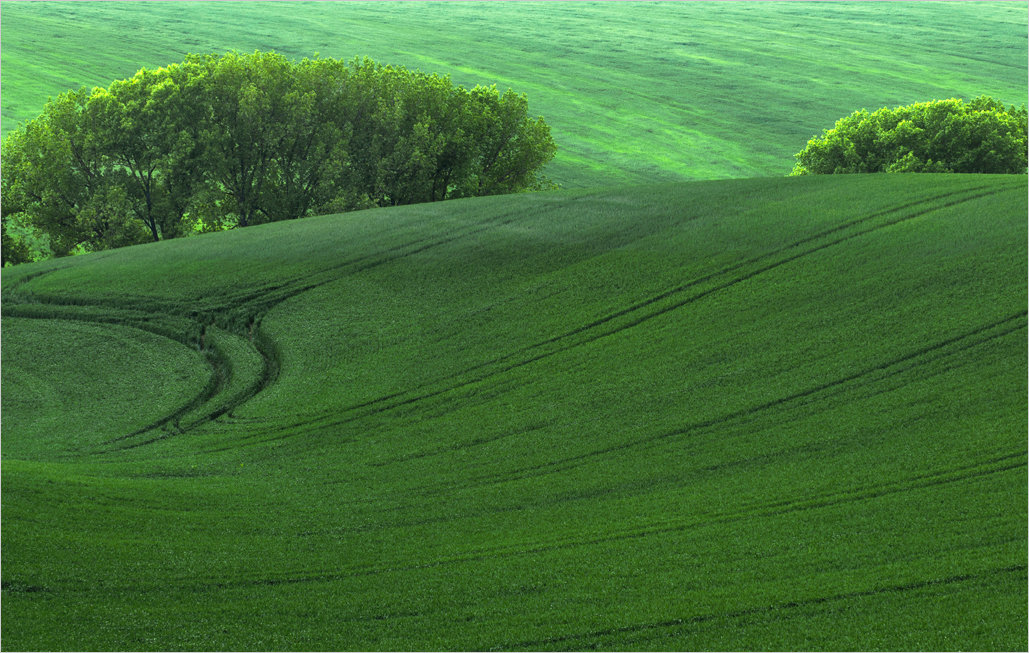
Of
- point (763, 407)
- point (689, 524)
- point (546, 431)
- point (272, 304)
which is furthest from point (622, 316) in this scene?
point (272, 304)

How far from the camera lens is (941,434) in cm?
1861

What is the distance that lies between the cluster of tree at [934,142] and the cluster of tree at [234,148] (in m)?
21.0

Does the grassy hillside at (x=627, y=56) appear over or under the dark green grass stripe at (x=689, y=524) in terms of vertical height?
over

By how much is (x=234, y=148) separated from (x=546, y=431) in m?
36.7

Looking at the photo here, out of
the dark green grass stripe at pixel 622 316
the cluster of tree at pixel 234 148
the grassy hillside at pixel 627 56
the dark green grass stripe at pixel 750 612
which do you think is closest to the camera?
the dark green grass stripe at pixel 750 612

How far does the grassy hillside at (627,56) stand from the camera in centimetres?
8469

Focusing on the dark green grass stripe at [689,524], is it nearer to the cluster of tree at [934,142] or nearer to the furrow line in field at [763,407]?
the furrow line in field at [763,407]

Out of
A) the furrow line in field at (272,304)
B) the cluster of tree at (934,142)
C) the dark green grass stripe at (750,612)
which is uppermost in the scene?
the cluster of tree at (934,142)

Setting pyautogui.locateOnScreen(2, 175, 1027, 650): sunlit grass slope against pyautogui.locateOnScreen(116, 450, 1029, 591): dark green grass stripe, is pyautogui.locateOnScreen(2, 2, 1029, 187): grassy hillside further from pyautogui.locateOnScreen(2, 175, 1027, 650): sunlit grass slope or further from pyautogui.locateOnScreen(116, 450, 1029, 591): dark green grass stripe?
pyautogui.locateOnScreen(116, 450, 1029, 591): dark green grass stripe

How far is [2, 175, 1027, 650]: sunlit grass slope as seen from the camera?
13.8 meters

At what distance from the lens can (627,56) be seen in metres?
111

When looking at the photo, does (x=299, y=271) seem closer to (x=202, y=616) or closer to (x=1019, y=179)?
(x=202, y=616)

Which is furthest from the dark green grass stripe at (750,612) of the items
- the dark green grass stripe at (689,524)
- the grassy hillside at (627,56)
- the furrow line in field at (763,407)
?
the grassy hillside at (627,56)

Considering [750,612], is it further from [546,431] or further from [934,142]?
[934,142]
